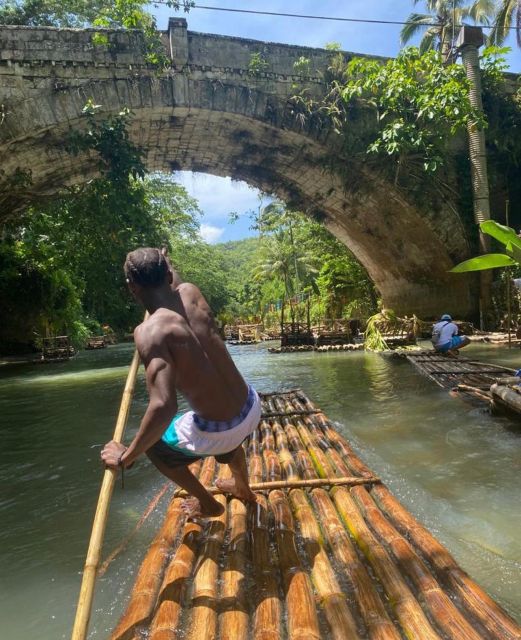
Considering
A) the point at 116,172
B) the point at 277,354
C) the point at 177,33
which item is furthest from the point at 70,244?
the point at 277,354

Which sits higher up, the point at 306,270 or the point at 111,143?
the point at 111,143

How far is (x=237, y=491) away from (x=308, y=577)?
702 millimetres

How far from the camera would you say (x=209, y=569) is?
1811 millimetres

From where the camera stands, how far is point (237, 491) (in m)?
2.38

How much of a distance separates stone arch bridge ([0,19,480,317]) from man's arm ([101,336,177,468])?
350 inches

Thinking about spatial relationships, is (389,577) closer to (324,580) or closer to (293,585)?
(324,580)

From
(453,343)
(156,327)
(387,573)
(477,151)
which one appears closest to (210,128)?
(453,343)

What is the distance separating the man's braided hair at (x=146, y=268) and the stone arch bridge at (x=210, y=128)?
8.49m

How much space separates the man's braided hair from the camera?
2.02 meters

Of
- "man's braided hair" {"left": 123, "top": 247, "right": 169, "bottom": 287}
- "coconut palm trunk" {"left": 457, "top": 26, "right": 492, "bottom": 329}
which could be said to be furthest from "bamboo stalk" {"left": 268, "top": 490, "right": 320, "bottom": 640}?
"coconut palm trunk" {"left": 457, "top": 26, "right": 492, "bottom": 329}

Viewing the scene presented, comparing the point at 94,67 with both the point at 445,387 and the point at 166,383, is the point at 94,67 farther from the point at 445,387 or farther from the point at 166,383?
the point at 166,383

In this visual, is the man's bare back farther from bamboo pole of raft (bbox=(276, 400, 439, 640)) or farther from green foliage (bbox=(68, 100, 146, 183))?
green foliage (bbox=(68, 100, 146, 183))

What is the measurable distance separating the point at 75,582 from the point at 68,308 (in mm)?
18288

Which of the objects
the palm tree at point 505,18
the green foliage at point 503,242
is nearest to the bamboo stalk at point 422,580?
the green foliage at point 503,242
